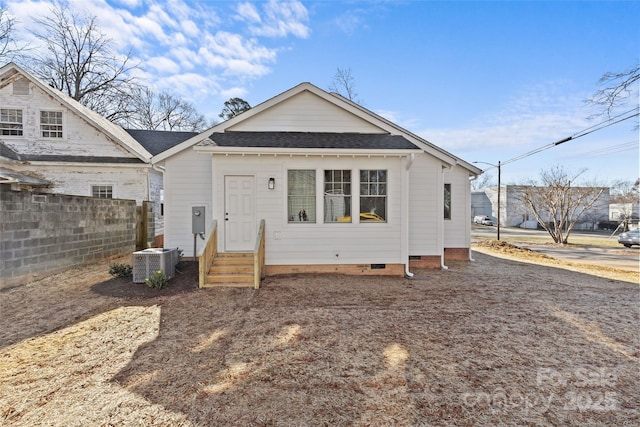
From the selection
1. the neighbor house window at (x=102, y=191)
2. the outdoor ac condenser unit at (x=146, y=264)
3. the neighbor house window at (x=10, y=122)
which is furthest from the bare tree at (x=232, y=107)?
the outdoor ac condenser unit at (x=146, y=264)

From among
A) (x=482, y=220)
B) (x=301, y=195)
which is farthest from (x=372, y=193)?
(x=482, y=220)

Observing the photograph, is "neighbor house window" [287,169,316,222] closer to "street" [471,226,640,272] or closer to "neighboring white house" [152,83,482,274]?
"neighboring white house" [152,83,482,274]

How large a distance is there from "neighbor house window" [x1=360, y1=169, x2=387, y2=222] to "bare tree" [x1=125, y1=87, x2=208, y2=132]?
26.4 metres

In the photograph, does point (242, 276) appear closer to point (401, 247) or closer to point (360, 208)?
point (360, 208)

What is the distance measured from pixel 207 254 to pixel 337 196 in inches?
139

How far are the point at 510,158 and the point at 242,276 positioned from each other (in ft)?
76.1

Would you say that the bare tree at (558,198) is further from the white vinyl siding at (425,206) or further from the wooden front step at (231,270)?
the wooden front step at (231,270)

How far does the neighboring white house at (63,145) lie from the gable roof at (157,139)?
248cm

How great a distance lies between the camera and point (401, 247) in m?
8.05

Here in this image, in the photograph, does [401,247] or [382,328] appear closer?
[382,328]

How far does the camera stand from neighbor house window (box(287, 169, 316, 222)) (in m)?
7.89

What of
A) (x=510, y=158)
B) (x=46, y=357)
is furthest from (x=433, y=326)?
(x=510, y=158)

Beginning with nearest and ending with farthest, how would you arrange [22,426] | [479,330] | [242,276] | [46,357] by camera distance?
1. [22,426]
2. [46,357]
3. [479,330]
4. [242,276]

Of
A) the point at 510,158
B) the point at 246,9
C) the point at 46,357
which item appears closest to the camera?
the point at 46,357
